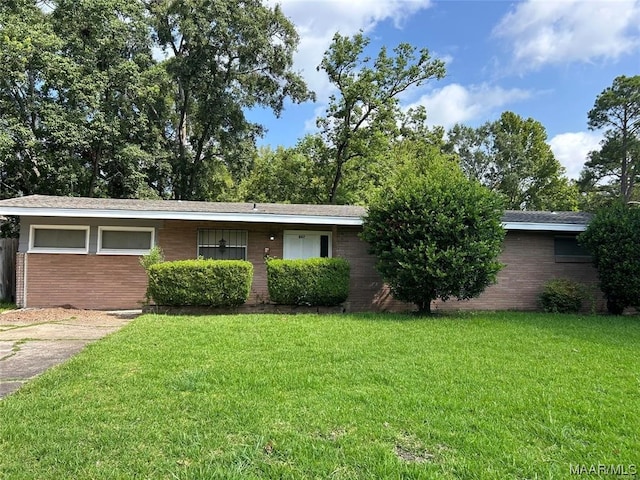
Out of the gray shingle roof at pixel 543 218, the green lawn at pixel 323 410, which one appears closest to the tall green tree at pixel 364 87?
the gray shingle roof at pixel 543 218

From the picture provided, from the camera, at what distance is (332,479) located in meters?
2.62

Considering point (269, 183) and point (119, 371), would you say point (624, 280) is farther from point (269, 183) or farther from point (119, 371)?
point (269, 183)

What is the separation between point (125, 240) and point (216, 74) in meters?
13.9

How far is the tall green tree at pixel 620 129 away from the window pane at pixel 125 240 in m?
32.8

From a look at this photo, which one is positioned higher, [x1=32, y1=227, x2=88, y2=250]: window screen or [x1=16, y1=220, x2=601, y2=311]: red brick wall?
[x1=32, y1=227, x2=88, y2=250]: window screen

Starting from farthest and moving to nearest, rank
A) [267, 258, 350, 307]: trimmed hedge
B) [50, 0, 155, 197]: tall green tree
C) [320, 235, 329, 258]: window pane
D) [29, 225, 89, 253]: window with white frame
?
[50, 0, 155, 197]: tall green tree < [320, 235, 329, 258]: window pane < [29, 225, 89, 253]: window with white frame < [267, 258, 350, 307]: trimmed hedge

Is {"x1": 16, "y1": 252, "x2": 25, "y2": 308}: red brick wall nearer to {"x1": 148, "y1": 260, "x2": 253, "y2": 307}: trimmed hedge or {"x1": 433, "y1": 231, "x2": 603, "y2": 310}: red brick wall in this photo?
{"x1": 148, "y1": 260, "x2": 253, "y2": 307}: trimmed hedge

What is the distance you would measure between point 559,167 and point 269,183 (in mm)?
24634

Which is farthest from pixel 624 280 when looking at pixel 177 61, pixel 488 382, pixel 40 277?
pixel 177 61

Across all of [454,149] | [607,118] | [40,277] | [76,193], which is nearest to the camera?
[40,277]

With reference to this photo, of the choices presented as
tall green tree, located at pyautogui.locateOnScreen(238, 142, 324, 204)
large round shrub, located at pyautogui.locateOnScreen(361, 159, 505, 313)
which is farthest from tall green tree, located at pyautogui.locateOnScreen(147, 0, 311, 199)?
large round shrub, located at pyautogui.locateOnScreen(361, 159, 505, 313)

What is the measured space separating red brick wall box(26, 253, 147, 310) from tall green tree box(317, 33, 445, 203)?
14377mm

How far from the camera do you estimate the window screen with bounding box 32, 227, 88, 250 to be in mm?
11117

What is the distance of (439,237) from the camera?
9000mm
